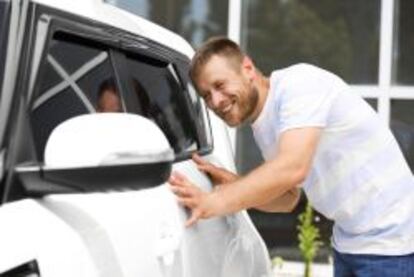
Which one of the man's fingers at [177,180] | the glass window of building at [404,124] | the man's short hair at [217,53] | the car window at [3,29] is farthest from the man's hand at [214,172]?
the glass window of building at [404,124]

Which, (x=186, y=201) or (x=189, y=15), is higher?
(x=189, y=15)

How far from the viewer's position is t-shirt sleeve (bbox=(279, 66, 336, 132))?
299 centimetres

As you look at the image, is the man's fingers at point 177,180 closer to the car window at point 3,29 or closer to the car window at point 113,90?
the car window at point 113,90

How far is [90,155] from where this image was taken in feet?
6.12

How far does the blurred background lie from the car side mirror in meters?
5.52

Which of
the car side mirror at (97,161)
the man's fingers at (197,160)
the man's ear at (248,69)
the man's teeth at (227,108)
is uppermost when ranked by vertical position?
the man's ear at (248,69)

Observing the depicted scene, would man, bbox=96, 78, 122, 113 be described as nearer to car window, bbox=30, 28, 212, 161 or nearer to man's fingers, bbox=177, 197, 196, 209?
car window, bbox=30, 28, 212, 161

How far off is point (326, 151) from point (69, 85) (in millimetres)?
1087

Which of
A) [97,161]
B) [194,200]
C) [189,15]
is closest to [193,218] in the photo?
[194,200]

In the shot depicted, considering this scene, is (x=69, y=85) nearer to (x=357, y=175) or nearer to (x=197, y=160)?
(x=197, y=160)

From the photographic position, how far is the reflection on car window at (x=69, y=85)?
7.42 feet

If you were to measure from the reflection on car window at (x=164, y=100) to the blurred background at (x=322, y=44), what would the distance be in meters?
4.08

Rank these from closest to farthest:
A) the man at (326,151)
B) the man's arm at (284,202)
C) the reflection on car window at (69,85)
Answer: the reflection on car window at (69,85) → the man at (326,151) → the man's arm at (284,202)

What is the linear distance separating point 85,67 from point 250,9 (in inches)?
210
